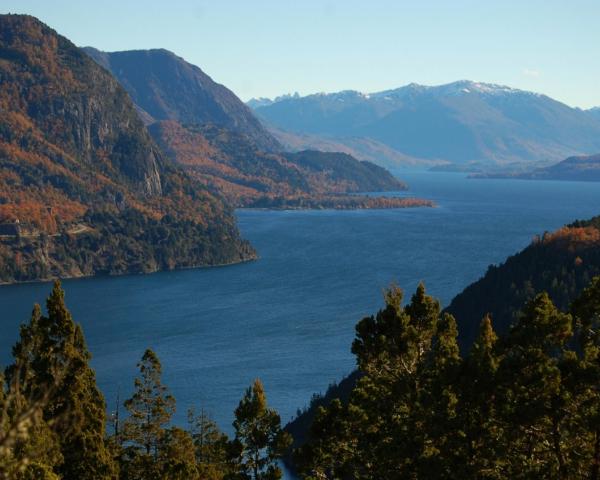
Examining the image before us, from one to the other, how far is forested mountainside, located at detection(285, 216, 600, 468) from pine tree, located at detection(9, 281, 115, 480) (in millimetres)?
61580

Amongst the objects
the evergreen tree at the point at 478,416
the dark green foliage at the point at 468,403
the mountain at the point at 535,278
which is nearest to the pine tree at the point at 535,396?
the dark green foliage at the point at 468,403

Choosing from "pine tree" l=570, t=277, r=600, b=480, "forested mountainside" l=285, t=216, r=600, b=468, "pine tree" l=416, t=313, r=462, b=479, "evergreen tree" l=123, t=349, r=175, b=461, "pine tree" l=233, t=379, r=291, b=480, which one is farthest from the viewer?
"forested mountainside" l=285, t=216, r=600, b=468

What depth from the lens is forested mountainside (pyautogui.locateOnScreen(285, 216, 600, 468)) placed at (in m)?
105

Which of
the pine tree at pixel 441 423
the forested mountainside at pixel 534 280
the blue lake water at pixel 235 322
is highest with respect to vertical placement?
the pine tree at pixel 441 423

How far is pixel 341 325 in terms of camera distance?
13438 cm

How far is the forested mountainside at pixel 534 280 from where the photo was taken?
105 m

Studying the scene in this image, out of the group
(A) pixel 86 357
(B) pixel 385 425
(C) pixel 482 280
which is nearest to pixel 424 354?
(B) pixel 385 425

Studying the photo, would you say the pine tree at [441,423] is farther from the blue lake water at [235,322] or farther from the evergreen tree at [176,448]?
the blue lake water at [235,322]

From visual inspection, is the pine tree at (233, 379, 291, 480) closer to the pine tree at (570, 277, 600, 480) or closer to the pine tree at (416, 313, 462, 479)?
the pine tree at (416, 313, 462, 479)

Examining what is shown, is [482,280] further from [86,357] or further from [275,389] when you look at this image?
[86,357]

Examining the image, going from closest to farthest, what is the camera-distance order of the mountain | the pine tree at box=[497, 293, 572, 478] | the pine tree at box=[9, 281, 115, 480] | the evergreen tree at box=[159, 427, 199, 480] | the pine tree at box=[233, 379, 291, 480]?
the pine tree at box=[497, 293, 572, 478] → the pine tree at box=[9, 281, 115, 480] → the pine tree at box=[233, 379, 291, 480] → the evergreen tree at box=[159, 427, 199, 480] → the mountain

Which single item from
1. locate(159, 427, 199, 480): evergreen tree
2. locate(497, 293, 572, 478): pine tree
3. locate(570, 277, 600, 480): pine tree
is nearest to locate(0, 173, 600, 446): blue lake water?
locate(159, 427, 199, 480): evergreen tree

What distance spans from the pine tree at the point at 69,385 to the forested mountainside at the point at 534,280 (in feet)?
202

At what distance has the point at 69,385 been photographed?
118 feet
